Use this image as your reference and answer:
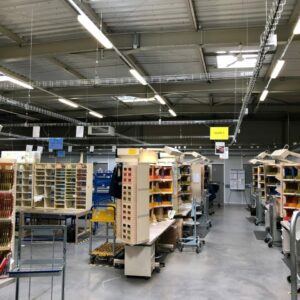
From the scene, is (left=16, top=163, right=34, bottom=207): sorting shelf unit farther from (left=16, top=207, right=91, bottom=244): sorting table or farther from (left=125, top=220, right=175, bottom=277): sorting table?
(left=125, top=220, right=175, bottom=277): sorting table

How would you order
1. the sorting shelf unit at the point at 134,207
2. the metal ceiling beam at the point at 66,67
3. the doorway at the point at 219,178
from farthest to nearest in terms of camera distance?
the doorway at the point at 219,178 < the metal ceiling beam at the point at 66,67 < the sorting shelf unit at the point at 134,207

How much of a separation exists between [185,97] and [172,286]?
862cm

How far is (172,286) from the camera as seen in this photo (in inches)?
203

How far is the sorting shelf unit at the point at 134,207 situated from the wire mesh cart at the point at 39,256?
1.06 metres

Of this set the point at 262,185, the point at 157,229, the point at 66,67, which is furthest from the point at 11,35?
the point at 262,185

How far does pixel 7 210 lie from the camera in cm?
370

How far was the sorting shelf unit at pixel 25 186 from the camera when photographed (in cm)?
940

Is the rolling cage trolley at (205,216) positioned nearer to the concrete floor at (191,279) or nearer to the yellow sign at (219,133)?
the yellow sign at (219,133)

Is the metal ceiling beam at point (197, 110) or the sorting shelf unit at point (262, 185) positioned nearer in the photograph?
the sorting shelf unit at point (262, 185)

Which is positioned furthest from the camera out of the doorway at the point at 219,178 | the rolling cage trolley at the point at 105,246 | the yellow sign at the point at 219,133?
the doorway at the point at 219,178

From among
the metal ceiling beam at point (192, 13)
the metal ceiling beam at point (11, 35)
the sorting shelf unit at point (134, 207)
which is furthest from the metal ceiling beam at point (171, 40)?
the sorting shelf unit at point (134, 207)

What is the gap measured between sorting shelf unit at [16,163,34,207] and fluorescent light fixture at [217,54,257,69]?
599cm

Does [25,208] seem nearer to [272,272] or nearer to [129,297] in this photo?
[129,297]

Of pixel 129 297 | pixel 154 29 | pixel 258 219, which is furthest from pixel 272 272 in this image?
pixel 258 219
